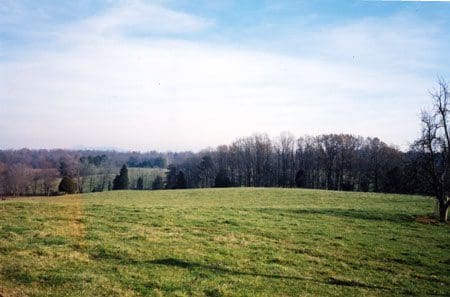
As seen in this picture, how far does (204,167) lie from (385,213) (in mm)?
79668

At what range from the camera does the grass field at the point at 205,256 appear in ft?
32.4

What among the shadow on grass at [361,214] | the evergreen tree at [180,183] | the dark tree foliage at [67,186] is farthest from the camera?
the evergreen tree at [180,183]

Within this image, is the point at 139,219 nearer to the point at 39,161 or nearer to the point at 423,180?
the point at 423,180

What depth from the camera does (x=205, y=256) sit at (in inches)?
501

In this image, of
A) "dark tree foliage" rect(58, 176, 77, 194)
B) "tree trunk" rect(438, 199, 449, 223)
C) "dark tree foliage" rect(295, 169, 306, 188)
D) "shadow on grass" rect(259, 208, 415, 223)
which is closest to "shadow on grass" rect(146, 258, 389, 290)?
"shadow on grass" rect(259, 208, 415, 223)

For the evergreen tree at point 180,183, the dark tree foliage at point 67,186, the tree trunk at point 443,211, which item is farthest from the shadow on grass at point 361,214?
the evergreen tree at point 180,183

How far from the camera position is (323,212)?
2728cm

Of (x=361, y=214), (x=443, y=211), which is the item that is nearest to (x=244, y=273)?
(x=361, y=214)

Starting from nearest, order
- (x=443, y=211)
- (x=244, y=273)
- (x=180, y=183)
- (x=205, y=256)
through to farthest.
Result: 1. (x=244, y=273)
2. (x=205, y=256)
3. (x=443, y=211)
4. (x=180, y=183)

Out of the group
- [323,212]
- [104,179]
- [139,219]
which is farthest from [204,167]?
[139,219]

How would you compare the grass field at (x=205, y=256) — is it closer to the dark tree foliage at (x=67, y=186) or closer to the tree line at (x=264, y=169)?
the tree line at (x=264, y=169)

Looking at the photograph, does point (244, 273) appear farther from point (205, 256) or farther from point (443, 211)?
point (443, 211)

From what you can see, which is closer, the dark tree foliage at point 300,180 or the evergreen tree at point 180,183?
the dark tree foliage at point 300,180

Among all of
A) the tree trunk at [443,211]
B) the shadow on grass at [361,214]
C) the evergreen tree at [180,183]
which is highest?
the tree trunk at [443,211]
